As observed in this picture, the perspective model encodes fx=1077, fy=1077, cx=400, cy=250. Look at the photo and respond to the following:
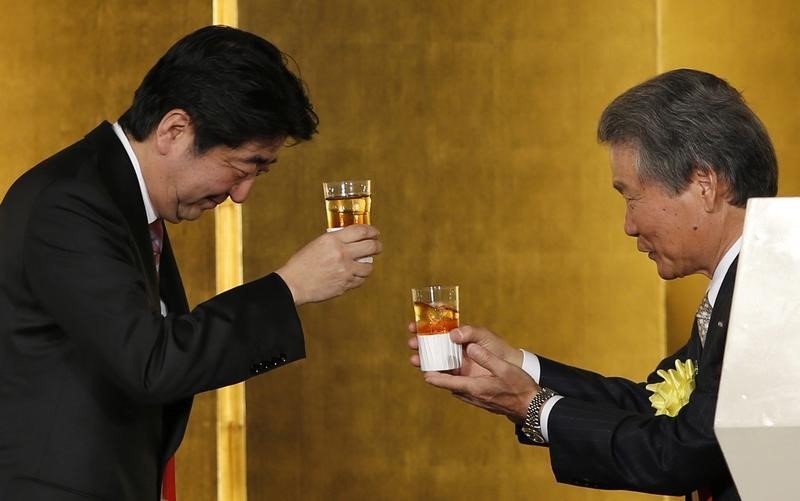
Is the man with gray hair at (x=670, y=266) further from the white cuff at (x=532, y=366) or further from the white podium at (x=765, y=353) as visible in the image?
the white podium at (x=765, y=353)

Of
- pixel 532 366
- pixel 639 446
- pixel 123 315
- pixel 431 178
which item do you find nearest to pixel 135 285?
pixel 123 315

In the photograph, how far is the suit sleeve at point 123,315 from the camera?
6.15 ft

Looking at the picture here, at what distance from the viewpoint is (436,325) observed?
2.19m

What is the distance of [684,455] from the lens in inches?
75.7

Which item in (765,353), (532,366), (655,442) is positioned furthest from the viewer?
(532,366)

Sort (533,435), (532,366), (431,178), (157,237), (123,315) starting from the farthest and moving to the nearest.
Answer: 1. (431,178)
2. (532,366)
3. (157,237)
4. (533,435)
5. (123,315)

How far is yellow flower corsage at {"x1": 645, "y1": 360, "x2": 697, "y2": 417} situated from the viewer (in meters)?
2.12

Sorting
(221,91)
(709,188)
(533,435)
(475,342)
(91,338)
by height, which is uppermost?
(221,91)

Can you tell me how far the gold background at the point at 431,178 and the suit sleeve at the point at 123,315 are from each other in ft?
7.19

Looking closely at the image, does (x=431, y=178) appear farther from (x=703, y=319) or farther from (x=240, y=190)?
(x=703, y=319)

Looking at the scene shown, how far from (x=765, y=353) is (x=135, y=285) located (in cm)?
119

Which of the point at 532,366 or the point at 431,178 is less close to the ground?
the point at 431,178

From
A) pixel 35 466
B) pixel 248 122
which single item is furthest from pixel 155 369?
pixel 248 122

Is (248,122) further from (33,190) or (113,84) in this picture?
(113,84)
